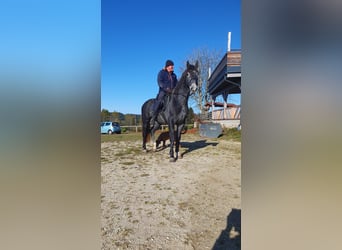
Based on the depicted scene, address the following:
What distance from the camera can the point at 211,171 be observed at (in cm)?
459

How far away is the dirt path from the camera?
6.40 feet

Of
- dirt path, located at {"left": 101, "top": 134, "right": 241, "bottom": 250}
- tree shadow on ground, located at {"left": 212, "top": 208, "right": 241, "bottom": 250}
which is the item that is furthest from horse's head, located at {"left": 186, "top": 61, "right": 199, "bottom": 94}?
tree shadow on ground, located at {"left": 212, "top": 208, "right": 241, "bottom": 250}

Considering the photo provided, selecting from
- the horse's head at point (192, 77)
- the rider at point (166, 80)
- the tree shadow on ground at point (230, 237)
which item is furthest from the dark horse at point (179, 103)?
the tree shadow on ground at point (230, 237)

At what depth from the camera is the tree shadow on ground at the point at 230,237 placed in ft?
5.99

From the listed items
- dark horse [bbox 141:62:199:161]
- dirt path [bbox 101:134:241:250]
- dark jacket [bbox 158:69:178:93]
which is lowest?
dirt path [bbox 101:134:241:250]

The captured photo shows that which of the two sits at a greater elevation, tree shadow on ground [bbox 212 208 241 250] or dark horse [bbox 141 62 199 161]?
dark horse [bbox 141 62 199 161]

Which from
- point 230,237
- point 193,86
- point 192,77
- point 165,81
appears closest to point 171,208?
point 230,237

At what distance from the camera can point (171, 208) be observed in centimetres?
266

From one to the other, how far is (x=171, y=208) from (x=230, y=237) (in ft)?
2.88

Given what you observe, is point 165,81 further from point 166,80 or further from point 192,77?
point 192,77

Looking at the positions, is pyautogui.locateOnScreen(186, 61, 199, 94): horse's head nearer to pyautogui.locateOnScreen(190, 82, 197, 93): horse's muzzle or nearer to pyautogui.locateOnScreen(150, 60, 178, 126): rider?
pyautogui.locateOnScreen(190, 82, 197, 93): horse's muzzle
